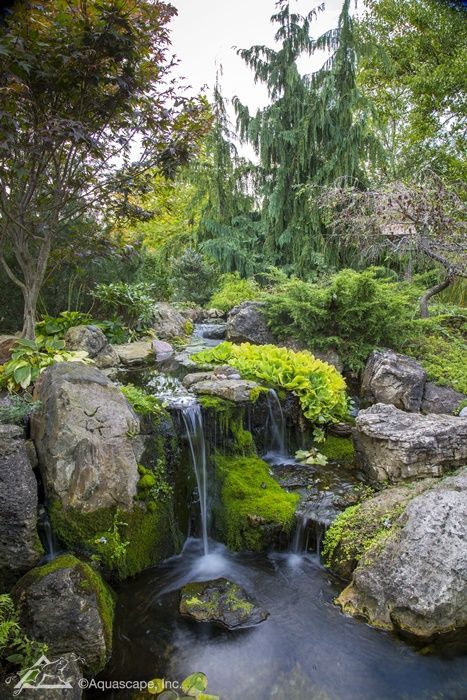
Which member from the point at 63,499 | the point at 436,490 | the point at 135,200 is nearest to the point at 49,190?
the point at 135,200

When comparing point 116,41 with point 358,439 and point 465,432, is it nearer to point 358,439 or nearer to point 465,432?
point 358,439

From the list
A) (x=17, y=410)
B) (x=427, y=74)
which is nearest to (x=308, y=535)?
(x=17, y=410)

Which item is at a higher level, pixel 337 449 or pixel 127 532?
pixel 337 449

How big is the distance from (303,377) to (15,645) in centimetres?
431

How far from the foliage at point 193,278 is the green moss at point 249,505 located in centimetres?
904

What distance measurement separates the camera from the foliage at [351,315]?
7.15m

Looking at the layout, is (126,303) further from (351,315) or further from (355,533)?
(355,533)

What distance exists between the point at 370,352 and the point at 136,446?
15.3ft

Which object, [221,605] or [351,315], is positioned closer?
[221,605]

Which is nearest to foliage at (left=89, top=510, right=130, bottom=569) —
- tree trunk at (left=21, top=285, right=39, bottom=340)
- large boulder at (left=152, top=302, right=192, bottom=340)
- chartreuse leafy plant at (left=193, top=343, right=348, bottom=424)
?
chartreuse leafy plant at (left=193, top=343, right=348, bottom=424)

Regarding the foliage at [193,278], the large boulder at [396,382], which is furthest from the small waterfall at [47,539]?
the foliage at [193,278]

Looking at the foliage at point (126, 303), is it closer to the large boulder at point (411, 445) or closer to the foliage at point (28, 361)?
the foliage at point (28, 361)

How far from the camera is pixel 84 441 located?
3494 millimetres

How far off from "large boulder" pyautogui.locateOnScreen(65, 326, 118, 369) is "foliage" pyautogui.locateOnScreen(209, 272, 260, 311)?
567 cm
